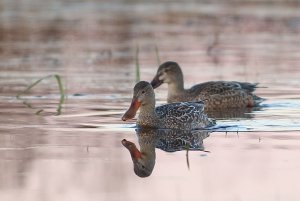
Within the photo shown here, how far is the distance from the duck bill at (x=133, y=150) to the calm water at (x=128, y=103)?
0.28 ft

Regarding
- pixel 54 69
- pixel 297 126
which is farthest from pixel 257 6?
pixel 297 126

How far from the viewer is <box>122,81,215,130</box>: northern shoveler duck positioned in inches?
494

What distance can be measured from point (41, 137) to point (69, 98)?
3447mm

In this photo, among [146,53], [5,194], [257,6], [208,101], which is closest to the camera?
[5,194]

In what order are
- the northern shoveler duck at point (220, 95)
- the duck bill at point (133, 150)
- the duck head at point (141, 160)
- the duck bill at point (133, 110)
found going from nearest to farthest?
the duck head at point (141, 160) → the duck bill at point (133, 150) → the duck bill at point (133, 110) → the northern shoveler duck at point (220, 95)

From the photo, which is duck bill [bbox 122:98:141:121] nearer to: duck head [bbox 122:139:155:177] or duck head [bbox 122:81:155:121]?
duck head [bbox 122:81:155:121]

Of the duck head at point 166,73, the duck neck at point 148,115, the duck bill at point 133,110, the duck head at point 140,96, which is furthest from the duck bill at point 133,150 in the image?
the duck head at point 166,73

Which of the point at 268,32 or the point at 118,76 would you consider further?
the point at 268,32

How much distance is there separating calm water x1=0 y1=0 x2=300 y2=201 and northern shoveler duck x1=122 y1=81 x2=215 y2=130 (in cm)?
21

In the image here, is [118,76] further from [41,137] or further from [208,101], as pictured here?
[41,137]

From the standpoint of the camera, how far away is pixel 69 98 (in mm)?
15328

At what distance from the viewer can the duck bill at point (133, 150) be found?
10.8m

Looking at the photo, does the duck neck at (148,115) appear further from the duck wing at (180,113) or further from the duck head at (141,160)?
the duck head at (141,160)

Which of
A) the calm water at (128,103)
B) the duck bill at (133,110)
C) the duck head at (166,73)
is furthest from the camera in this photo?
the duck head at (166,73)
